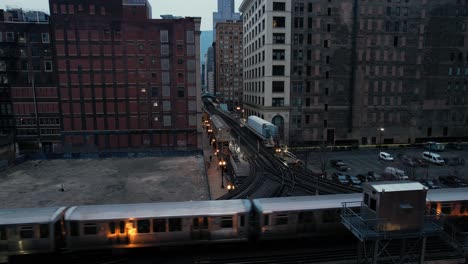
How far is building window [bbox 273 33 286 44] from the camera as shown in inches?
2489

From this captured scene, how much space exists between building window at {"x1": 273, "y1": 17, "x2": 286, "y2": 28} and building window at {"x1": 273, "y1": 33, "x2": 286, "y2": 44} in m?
1.73

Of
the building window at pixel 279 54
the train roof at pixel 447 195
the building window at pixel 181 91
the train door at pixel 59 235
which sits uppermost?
the building window at pixel 279 54

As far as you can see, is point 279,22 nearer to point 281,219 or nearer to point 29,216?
point 281,219

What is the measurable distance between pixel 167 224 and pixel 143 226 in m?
1.46

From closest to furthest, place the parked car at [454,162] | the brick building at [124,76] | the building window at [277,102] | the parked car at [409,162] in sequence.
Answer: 1. the parked car at [409,162]
2. the parked car at [454,162]
3. the brick building at [124,76]
4. the building window at [277,102]

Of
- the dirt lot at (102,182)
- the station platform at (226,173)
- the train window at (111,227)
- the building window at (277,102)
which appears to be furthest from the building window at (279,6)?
the train window at (111,227)

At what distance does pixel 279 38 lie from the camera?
6341 centimetres

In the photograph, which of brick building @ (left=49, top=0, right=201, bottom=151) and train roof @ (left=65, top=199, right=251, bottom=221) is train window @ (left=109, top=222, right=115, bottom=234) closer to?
train roof @ (left=65, top=199, right=251, bottom=221)

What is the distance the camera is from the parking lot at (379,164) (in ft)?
145

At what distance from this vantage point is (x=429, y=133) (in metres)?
68.6

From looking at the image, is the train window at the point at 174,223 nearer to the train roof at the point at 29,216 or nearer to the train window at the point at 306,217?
the train roof at the point at 29,216

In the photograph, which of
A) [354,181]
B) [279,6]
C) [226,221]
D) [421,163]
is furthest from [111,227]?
[279,6]

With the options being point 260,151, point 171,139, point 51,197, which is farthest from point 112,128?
point 260,151

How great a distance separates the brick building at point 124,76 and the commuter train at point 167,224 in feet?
125
